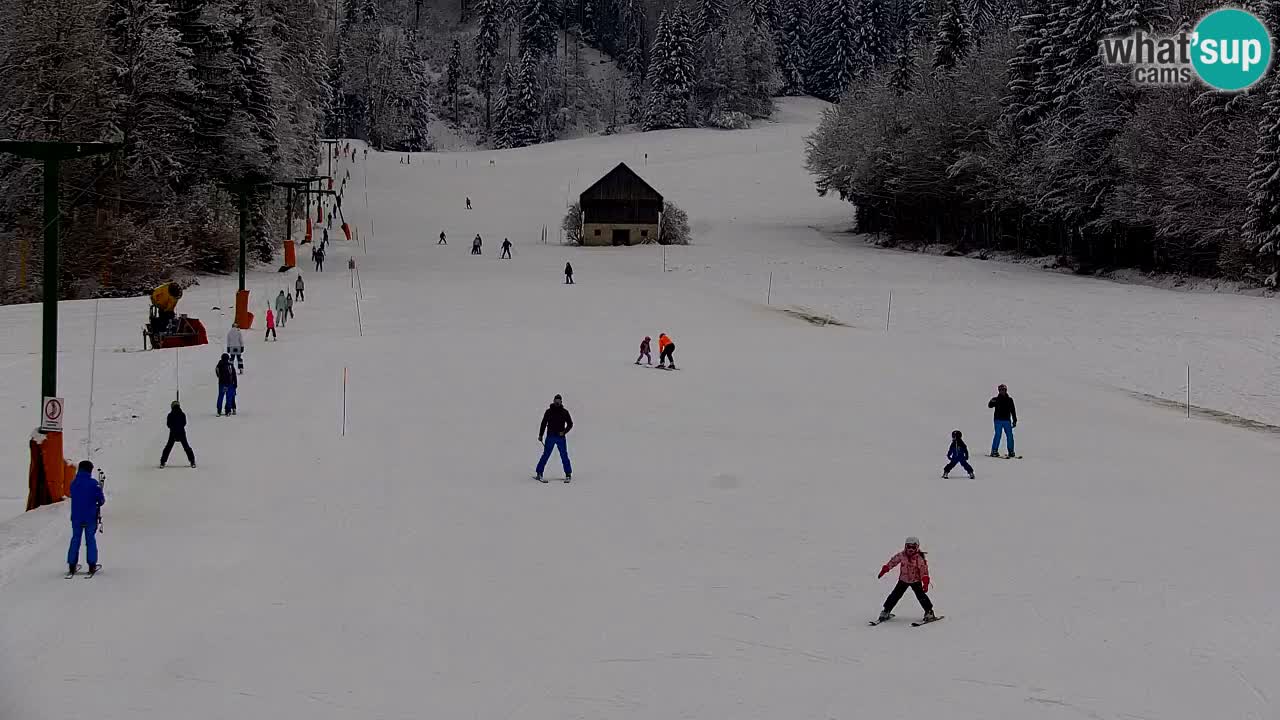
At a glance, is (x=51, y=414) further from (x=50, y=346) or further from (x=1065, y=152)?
(x=1065, y=152)

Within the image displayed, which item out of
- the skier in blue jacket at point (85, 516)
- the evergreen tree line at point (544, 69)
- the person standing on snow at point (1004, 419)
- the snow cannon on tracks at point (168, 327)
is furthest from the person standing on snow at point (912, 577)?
the evergreen tree line at point (544, 69)

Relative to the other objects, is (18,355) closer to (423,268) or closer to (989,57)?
(423,268)

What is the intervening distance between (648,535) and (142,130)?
44052 mm

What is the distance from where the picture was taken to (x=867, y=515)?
16.2 m

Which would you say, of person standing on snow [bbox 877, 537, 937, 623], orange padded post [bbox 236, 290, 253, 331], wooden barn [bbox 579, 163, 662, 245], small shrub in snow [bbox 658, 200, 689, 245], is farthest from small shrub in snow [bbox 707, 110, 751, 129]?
person standing on snow [bbox 877, 537, 937, 623]

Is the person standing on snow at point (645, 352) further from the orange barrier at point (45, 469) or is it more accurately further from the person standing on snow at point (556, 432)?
the orange barrier at point (45, 469)

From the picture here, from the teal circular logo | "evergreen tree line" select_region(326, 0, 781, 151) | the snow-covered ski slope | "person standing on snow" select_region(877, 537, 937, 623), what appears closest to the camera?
the snow-covered ski slope

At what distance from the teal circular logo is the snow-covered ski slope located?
20.3m

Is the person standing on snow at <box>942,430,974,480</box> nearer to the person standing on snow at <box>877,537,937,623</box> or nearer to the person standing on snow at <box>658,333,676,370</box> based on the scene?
the person standing on snow at <box>877,537,937,623</box>

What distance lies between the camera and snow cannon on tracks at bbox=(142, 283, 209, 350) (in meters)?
30.0

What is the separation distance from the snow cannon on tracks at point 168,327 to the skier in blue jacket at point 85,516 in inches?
740

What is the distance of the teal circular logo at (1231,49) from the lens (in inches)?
1994

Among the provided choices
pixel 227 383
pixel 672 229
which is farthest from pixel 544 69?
pixel 227 383

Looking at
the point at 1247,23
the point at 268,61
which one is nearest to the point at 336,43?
the point at 268,61
